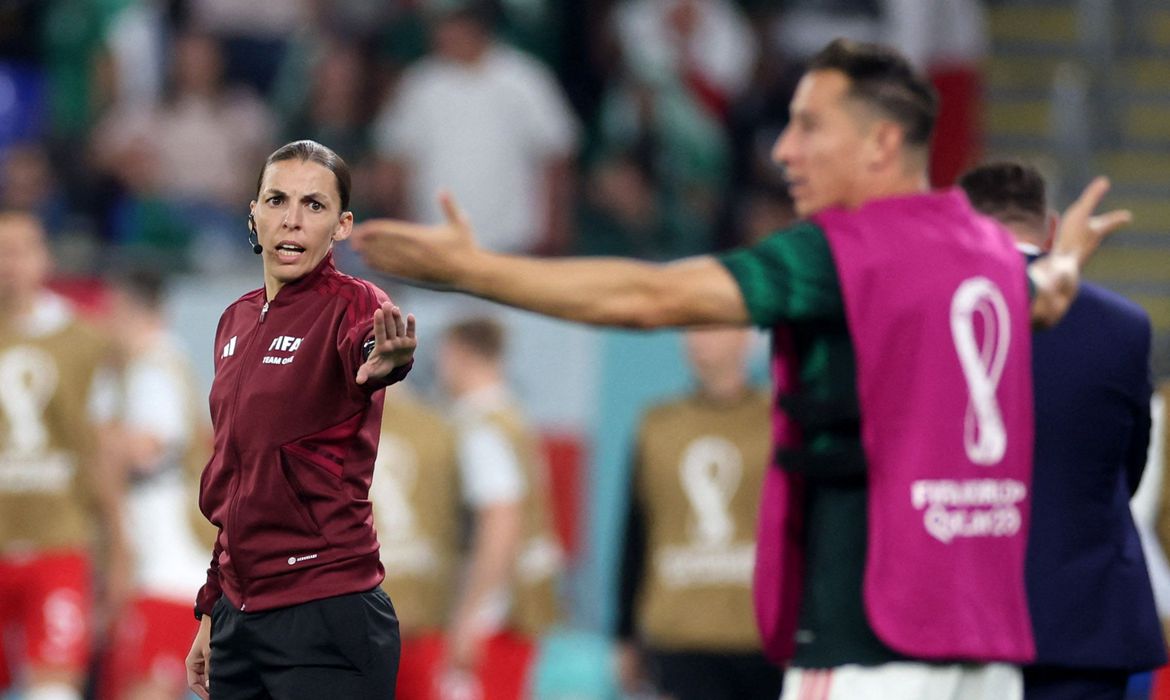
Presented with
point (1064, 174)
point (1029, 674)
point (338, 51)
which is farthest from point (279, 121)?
point (1029, 674)

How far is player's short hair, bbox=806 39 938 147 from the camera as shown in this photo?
394cm

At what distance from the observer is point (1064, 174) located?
1155cm

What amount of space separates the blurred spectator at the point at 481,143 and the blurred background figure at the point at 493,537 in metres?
2.12

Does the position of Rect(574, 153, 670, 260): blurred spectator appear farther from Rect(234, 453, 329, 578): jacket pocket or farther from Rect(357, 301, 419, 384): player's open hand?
Rect(357, 301, 419, 384): player's open hand

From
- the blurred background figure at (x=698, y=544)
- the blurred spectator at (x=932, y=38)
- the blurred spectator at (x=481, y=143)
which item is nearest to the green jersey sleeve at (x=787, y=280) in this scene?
the blurred background figure at (x=698, y=544)

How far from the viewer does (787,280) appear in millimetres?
3658

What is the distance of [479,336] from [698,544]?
1.53 metres

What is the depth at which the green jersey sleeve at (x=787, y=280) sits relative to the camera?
11.9 feet

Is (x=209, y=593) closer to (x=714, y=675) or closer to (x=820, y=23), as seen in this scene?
(x=714, y=675)

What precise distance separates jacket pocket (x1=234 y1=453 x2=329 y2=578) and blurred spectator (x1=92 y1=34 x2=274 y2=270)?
8.17m

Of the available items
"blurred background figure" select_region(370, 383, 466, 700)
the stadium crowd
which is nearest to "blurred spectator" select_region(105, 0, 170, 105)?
the stadium crowd

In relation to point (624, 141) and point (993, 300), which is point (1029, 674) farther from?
point (624, 141)

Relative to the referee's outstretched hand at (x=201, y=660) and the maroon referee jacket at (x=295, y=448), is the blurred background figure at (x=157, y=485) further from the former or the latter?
the maroon referee jacket at (x=295, y=448)

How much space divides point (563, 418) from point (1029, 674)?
5.94m
